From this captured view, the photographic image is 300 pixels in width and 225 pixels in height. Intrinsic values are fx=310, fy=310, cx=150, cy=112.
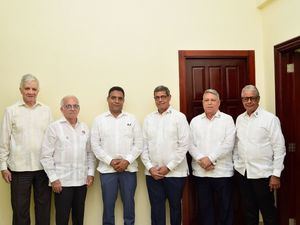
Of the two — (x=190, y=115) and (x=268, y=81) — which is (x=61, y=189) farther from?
(x=268, y=81)

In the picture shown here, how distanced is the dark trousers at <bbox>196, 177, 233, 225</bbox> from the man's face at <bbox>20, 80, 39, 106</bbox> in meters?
1.84

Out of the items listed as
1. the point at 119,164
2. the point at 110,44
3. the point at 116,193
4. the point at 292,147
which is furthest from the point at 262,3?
the point at 116,193

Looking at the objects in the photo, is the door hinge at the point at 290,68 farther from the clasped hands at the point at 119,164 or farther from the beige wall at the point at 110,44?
the clasped hands at the point at 119,164

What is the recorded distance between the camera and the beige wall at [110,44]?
3369 millimetres

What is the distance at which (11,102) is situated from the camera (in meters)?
3.36

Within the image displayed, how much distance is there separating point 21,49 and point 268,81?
9.18ft

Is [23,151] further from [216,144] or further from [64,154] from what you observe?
[216,144]

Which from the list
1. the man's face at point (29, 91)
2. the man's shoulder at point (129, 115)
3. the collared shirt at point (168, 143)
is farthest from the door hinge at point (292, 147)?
the man's face at point (29, 91)

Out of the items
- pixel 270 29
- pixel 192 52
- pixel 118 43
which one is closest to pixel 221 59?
pixel 192 52

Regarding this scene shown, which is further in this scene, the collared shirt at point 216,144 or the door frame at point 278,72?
the door frame at point 278,72

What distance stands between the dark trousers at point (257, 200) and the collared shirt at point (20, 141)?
200 centimetres

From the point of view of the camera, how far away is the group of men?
115 inches

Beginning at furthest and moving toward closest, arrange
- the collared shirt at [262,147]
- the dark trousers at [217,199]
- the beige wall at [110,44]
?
1. the beige wall at [110,44]
2. the dark trousers at [217,199]
3. the collared shirt at [262,147]

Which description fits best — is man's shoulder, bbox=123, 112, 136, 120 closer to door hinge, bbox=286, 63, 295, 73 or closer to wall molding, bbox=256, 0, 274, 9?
door hinge, bbox=286, 63, 295, 73
